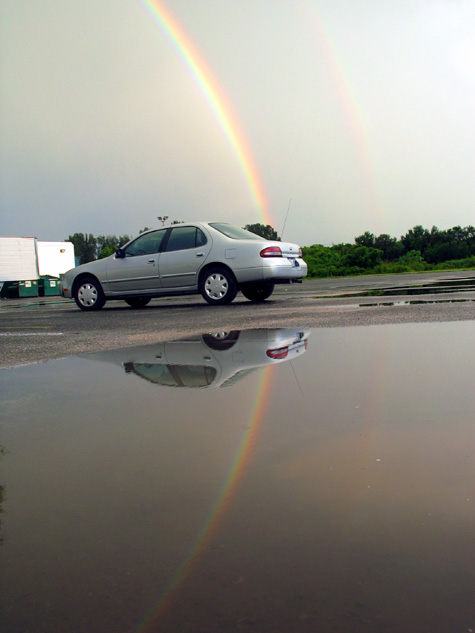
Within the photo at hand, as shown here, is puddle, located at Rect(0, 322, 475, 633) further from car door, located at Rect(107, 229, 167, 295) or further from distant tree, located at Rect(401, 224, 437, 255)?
distant tree, located at Rect(401, 224, 437, 255)

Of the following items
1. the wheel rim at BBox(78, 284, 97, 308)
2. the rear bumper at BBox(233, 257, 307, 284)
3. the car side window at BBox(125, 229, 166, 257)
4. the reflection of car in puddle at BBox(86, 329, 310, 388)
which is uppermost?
the car side window at BBox(125, 229, 166, 257)

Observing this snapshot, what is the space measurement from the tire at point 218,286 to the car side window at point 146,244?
127 cm

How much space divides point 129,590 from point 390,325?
17.6 ft

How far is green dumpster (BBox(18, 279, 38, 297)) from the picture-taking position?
3953cm

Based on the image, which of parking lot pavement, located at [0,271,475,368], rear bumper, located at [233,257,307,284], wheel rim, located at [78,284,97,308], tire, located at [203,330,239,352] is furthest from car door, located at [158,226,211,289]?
tire, located at [203,330,239,352]

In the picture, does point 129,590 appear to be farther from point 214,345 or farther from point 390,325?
point 390,325

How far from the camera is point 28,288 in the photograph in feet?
131

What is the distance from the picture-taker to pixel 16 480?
88.3 inches

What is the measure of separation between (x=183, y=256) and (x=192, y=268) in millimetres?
303

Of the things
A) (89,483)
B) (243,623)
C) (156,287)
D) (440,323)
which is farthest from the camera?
(156,287)

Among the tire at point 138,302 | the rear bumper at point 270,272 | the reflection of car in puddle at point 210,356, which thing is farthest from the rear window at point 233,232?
the reflection of car in puddle at point 210,356

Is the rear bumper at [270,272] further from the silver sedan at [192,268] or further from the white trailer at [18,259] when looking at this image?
the white trailer at [18,259]

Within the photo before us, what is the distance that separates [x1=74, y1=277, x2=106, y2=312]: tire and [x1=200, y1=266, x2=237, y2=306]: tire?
92.8 inches

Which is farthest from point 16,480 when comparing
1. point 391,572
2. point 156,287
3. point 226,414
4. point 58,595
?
point 156,287
